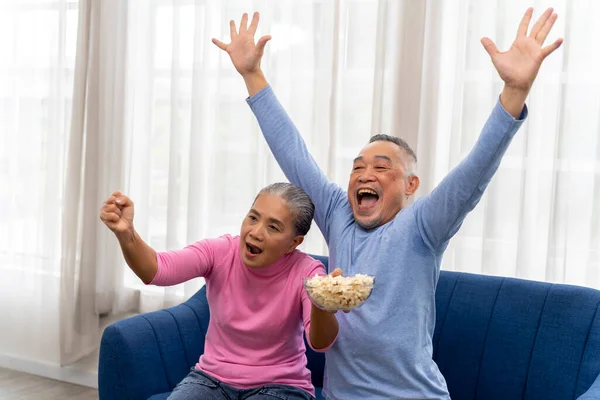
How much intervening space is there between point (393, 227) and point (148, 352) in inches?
32.4

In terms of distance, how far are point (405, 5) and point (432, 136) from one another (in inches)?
19.3

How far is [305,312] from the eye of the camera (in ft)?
7.10

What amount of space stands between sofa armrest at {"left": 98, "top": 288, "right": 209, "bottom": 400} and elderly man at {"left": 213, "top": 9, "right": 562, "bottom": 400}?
51 cm

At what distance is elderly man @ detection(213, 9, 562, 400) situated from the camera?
1874mm

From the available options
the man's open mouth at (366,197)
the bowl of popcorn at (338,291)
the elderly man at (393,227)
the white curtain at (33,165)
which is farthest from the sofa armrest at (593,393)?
the white curtain at (33,165)

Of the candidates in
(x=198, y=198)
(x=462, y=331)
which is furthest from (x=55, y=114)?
(x=462, y=331)

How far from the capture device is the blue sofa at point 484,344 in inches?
90.4

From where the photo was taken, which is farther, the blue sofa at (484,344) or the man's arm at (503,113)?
the blue sofa at (484,344)

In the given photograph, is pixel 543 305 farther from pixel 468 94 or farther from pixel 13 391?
pixel 13 391

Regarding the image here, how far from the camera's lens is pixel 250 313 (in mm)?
2238

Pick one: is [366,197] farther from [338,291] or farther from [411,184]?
[338,291]

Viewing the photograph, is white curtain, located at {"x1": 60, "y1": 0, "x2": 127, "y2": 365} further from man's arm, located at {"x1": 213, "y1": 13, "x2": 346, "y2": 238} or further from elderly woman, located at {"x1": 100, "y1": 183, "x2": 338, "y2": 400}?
elderly woman, located at {"x1": 100, "y1": 183, "x2": 338, "y2": 400}

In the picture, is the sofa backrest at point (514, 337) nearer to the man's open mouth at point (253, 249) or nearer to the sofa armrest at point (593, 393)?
the sofa armrest at point (593, 393)

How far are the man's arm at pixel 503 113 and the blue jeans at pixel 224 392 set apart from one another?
0.67 metres
